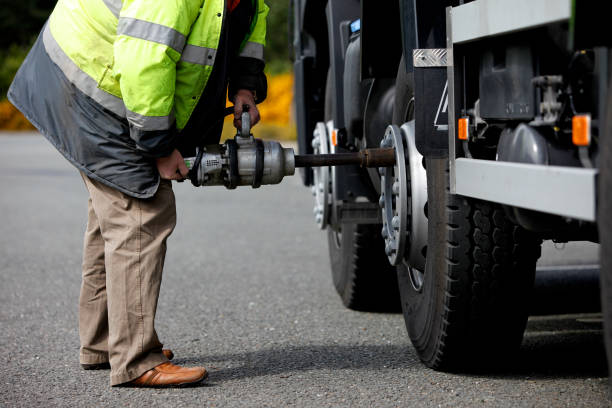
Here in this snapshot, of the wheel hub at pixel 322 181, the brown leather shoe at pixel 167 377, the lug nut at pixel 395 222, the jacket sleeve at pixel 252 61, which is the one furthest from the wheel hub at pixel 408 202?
the wheel hub at pixel 322 181

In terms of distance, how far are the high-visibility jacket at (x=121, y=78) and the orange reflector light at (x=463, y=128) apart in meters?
0.88

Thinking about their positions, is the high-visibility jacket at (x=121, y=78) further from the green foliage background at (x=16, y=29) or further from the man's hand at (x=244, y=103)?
the green foliage background at (x=16, y=29)

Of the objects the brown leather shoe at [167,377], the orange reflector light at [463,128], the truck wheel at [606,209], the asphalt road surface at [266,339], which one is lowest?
the asphalt road surface at [266,339]

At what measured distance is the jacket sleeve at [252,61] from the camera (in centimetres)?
359

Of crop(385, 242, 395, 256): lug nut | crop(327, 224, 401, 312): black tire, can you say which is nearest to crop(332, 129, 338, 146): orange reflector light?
crop(327, 224, 401, 312): black tire

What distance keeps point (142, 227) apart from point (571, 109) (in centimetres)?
162

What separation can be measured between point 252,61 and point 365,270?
4.64ft

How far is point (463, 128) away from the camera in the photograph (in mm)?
2941

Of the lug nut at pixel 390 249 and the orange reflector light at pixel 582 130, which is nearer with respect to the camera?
the orange reflector light at pixel 582 130

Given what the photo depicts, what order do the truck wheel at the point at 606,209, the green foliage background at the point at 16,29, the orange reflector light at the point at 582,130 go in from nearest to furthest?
the truck wheel at the point at 606,209 → the orange reflector light at the point at 582,130 → the green foliage background at the point at 16,29

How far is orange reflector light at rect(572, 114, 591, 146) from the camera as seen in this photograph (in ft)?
7.21

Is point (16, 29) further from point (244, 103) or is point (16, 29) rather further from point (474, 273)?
point (474, 273)

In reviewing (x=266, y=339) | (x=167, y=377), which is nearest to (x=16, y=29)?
(x=266, y=339)

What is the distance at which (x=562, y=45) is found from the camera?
2.39 meters
